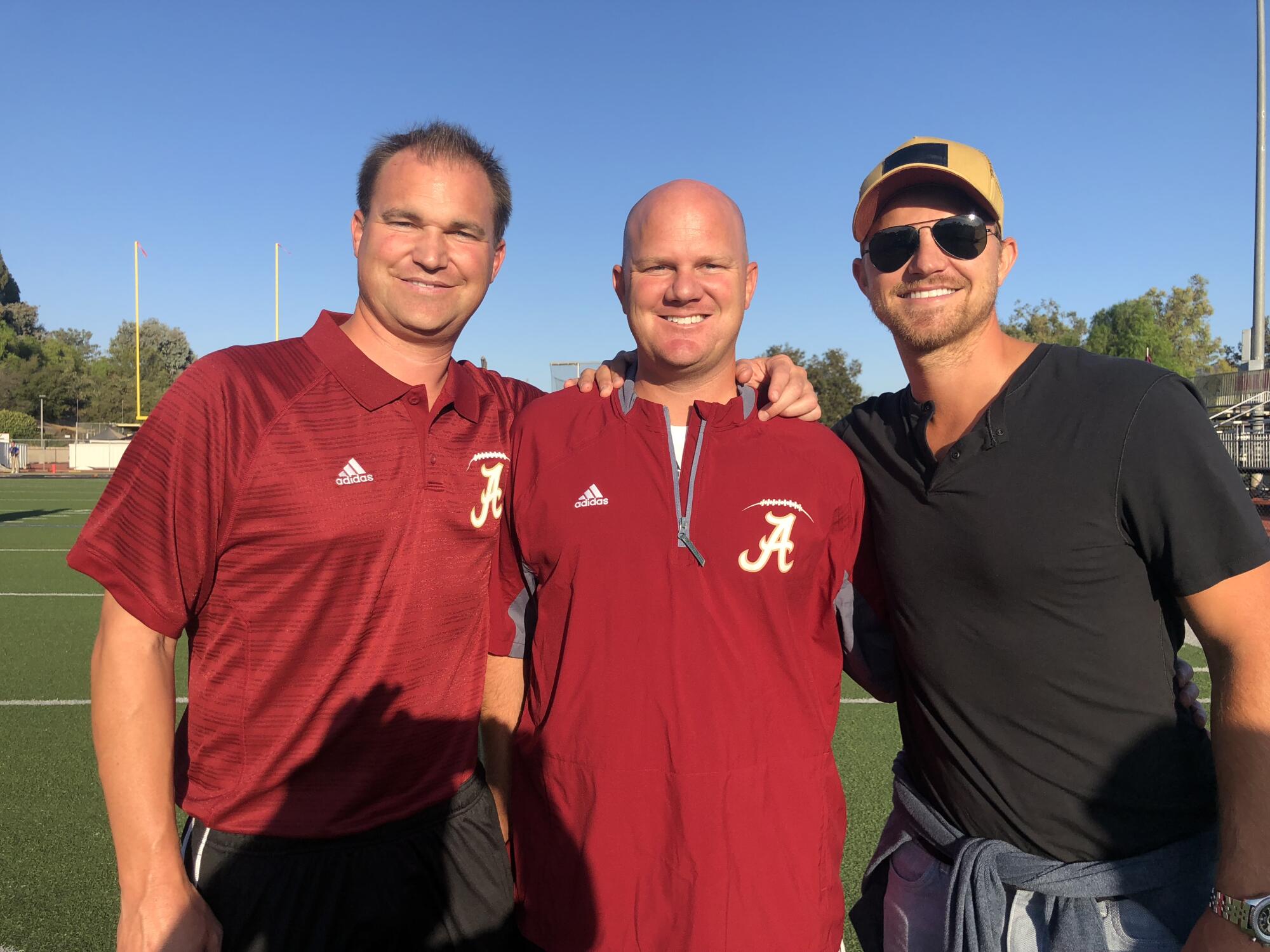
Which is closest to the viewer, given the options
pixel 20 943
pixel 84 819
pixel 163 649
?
pixel 163 649

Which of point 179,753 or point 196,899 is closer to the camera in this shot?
point 196,899

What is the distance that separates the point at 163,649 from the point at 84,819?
3.20m

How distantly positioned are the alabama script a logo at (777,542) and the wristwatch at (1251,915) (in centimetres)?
116

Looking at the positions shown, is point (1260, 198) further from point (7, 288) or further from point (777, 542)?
point (7, 288)

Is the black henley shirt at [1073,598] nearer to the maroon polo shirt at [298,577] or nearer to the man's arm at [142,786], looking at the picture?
the maroon polo shirt at [298,577]

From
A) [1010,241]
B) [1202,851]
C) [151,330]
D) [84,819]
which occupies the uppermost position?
[151,330]

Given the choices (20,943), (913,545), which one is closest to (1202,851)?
(913,545)

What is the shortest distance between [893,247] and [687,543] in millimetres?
1041

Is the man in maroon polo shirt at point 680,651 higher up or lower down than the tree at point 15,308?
lower down

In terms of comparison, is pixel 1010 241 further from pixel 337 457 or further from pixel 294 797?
pixel 294 797

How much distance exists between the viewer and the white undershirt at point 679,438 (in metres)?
2.36

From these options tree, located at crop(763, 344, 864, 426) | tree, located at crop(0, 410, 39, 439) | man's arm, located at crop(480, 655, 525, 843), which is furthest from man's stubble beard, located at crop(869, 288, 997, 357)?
tree, located at crop(0, 410, 39, 439)

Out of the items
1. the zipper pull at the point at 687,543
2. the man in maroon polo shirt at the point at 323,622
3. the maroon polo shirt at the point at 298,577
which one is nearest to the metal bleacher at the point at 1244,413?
the zipper pull at the point at 687,543

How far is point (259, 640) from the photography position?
7.07ft
